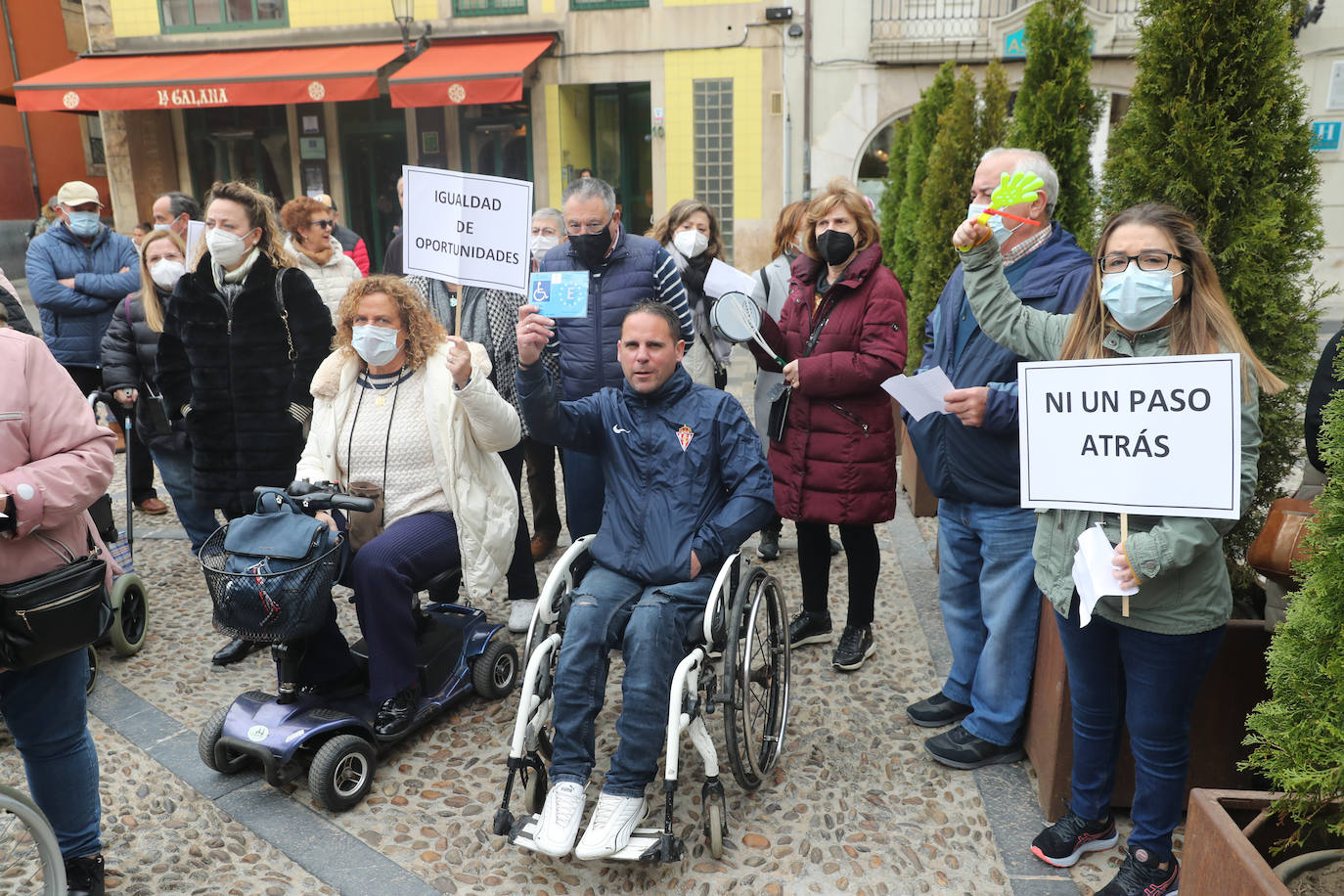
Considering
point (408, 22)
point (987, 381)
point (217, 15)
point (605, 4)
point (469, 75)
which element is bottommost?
point (987, 381)

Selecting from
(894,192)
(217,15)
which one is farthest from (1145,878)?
(217,15)

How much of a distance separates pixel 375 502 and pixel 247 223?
1506mm

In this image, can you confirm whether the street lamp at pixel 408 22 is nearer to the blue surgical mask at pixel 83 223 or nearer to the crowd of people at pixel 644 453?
the blue surgical mask at pixel 83 223

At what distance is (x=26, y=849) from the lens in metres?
2.52

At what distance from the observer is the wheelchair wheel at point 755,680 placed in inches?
115

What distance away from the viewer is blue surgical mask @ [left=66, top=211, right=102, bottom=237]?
253 inches

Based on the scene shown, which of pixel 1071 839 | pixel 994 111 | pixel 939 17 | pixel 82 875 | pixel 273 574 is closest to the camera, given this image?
pixel 82 875

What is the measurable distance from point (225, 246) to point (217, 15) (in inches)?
680

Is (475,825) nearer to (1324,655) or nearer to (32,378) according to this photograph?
(32,378)

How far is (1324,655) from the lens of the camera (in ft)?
5.76

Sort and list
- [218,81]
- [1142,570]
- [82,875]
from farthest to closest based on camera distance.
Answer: [218,81], [82,875], [1142,570]

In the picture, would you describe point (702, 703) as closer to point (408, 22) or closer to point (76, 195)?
point (76, 195)

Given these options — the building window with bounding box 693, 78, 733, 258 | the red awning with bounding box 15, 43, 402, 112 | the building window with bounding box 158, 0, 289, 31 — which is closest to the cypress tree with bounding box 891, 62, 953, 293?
the building window with bounding box 693, 78, 733, 258

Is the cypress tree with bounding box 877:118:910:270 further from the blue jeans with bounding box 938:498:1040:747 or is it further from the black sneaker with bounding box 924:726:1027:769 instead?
the black sneaker with bounding box 924:726:1027:769
